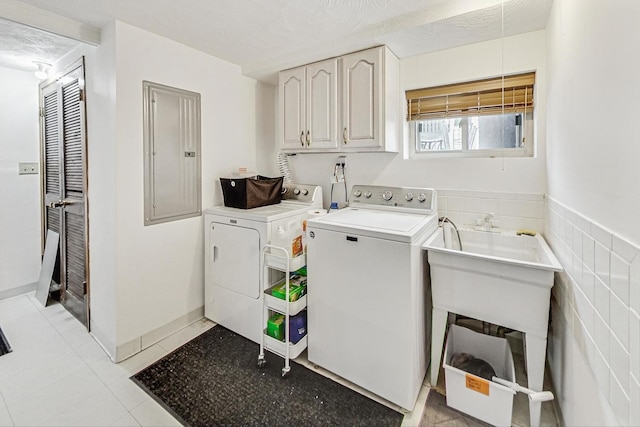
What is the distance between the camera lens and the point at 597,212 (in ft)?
3.41

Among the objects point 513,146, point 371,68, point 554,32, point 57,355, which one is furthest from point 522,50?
point 57,355

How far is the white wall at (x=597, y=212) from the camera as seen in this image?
79 cm

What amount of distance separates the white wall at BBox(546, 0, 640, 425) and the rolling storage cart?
55.4 inches

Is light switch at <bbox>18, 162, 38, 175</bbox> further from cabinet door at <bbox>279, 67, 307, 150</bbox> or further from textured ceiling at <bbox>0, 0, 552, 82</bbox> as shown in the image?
cabinet door at <bbox>279, 67, 307, 150</bbox>

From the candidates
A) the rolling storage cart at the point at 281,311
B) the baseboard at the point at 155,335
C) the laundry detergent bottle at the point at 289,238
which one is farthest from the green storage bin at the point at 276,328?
the baseboard at the point at 155,335

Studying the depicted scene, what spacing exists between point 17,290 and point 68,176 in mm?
1480

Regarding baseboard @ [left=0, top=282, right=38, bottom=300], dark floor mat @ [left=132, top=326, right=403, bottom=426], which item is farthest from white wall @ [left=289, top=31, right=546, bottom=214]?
baseboard @ [left=0, top=282, right=38, bottom=300]

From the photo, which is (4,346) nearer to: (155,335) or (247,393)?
(155,335)

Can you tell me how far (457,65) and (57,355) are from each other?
357 centimetres

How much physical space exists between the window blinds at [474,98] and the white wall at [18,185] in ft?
11.9

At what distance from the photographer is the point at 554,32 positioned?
64.9 inches

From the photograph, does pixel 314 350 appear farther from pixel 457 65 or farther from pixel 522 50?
pixel 522 50

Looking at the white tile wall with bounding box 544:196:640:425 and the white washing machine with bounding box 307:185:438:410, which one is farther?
the white washing machine with bounding box 307:185:438:410

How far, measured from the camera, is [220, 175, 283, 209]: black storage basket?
241 centimetres
